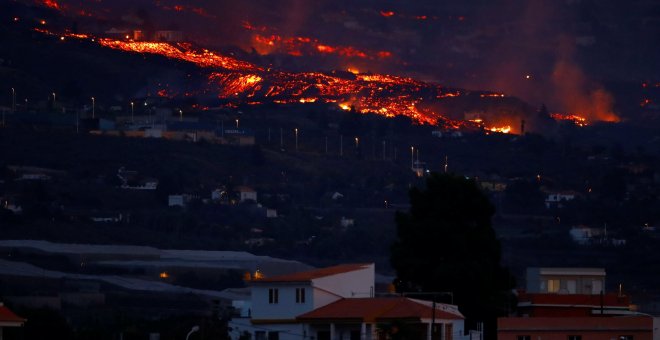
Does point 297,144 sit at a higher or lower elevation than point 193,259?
higher

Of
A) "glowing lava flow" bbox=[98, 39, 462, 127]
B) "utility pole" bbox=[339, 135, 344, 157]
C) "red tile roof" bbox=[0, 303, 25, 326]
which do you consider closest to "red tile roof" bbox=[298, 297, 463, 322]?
"red tile roof" bbox=[0, 303, 25, 326]

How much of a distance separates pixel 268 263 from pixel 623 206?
4268 cm

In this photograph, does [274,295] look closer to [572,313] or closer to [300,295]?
[300,295]

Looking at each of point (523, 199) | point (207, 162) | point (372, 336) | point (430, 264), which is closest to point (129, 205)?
point (207, 162)

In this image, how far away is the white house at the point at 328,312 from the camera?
4797 cm

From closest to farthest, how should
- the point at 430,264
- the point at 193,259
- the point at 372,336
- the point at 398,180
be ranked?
1. the point at 372,336
2. the point at 430,264
3. the point at 193,259
4. the point at 398,180

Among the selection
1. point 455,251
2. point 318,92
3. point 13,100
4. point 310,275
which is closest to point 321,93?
point 318,92

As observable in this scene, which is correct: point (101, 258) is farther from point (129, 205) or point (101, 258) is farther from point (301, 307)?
point (301, 307)

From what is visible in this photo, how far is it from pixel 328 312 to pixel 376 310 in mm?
1137

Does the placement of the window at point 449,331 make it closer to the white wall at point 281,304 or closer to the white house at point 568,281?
the white wall at point 281,304

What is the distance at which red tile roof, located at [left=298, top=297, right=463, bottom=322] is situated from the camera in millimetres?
47938

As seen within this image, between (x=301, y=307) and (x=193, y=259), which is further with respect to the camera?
(x=193, y=259)

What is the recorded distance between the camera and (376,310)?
159 ft

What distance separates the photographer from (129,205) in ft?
481
